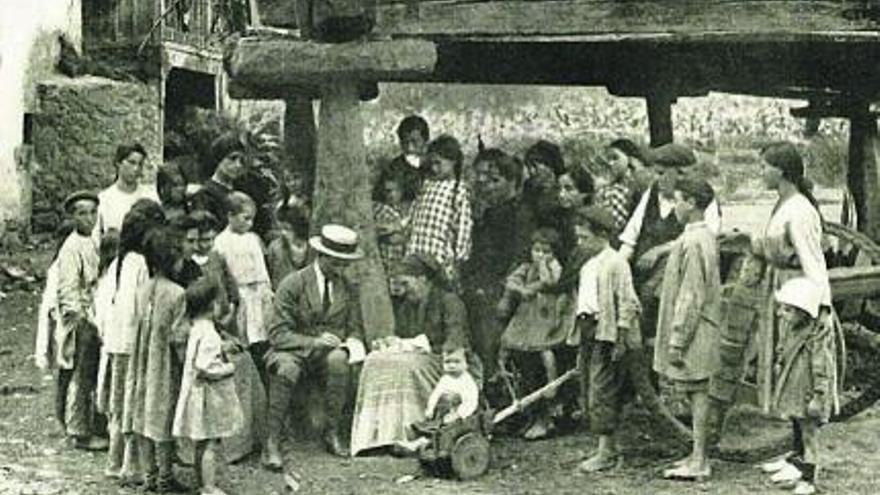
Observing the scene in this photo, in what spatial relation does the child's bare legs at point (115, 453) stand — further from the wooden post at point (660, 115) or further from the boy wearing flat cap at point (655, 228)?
the wooden post at point (660, 115)

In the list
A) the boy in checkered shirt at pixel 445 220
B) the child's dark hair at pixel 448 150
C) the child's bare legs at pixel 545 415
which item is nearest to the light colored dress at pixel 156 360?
the child's bare legs at pixel 545 415

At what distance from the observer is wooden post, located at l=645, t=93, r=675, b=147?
472 inches

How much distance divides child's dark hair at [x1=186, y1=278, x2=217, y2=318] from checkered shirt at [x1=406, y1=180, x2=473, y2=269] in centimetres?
253

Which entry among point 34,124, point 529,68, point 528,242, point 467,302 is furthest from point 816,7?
point 34,124

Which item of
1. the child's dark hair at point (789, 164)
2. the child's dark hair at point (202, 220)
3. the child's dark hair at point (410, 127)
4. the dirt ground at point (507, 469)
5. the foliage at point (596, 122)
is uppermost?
the foliage at point (596, 122)

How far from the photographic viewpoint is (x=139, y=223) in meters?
7.49

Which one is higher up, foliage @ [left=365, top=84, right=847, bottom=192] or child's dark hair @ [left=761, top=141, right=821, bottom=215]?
foliage @ [left=365, top=84, right=847, bottom=192]

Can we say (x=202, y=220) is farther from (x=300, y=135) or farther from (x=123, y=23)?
(x=123, y=23)

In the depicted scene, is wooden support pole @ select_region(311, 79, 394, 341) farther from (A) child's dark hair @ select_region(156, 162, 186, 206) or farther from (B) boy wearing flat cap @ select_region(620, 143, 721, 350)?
(B) boy wearing flat cap @ select_region(620, 143, 721, 350)

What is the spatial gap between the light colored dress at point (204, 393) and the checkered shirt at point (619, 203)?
3200 millimetres

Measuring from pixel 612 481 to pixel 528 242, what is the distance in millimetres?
2065

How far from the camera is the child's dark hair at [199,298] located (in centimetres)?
715

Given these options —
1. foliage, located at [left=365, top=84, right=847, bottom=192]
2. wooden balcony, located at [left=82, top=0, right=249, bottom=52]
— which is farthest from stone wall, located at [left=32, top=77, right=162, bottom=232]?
foliage, located at [left=365, top=84, right=847, bottom=192]

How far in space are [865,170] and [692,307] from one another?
550 centimetres
